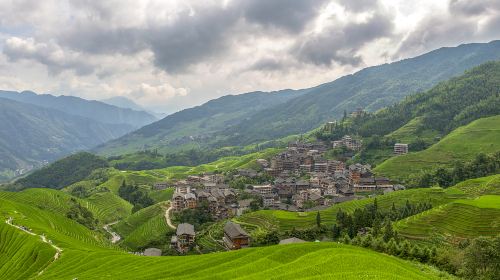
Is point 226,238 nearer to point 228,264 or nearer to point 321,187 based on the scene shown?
point 228,264

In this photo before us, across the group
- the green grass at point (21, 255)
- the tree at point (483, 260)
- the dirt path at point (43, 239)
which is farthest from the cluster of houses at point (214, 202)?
the tree at point (483, 260)

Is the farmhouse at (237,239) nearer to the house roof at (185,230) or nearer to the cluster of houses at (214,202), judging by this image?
Result: the house roof at (185,230)

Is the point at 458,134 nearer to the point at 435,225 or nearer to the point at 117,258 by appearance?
the point at 435,225

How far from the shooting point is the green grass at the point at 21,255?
63094 millimetres

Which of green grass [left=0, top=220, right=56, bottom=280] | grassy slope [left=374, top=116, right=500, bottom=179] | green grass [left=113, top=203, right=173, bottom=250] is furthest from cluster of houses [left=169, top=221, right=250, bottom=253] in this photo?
grassy slope [left=374, top=116, right=500, bottom=179]

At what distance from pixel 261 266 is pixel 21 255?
49.7m

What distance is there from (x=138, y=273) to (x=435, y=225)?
58.8 meters

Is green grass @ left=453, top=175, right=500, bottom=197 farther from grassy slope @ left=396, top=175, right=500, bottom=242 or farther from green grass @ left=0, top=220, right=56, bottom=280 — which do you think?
green grass @ left=0, top=220, right=56, bottom=280

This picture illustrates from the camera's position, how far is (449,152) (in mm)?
161750

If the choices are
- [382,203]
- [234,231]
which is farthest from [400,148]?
[234,231]

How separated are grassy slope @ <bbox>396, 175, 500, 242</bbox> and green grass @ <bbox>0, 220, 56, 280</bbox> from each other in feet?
213

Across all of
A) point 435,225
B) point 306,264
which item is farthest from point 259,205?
point 306,264

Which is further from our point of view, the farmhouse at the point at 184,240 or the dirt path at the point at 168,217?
the dirt path at the point at 168,217

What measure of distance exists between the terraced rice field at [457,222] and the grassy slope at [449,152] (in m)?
65.0
